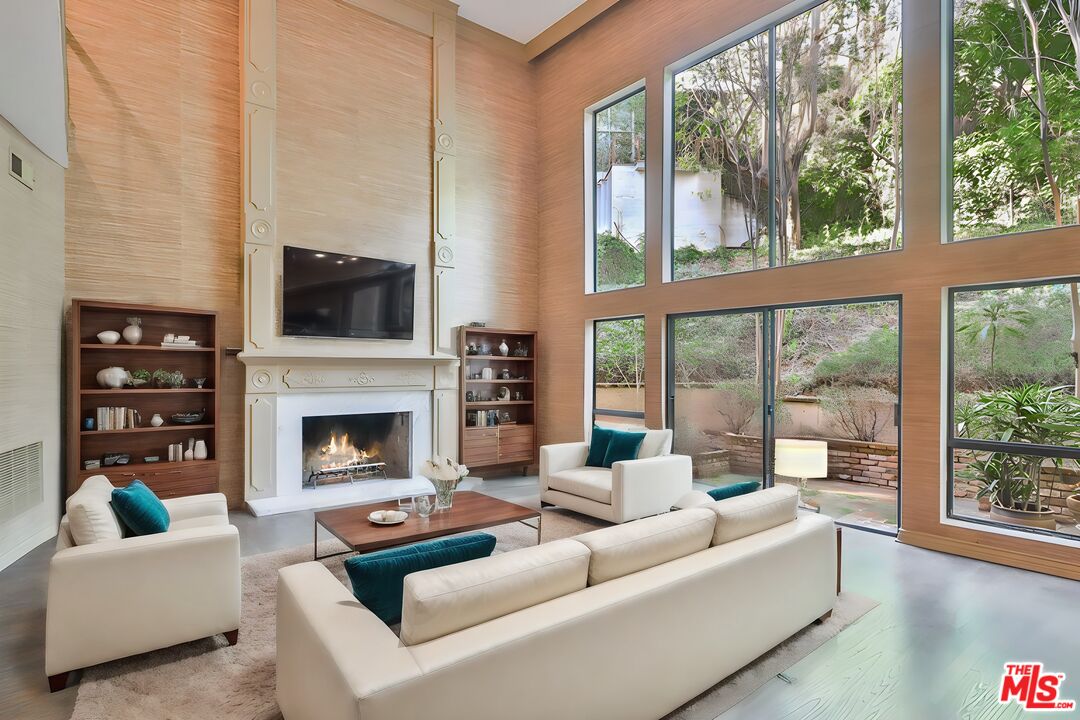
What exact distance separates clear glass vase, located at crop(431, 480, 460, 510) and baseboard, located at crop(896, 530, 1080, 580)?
3.45 metres

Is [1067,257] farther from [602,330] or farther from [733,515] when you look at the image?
[602,330]

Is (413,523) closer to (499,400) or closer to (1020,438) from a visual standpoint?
(499,400)

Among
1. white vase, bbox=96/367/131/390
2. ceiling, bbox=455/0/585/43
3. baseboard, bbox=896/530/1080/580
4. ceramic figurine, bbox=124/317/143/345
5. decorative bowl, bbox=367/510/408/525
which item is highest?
ceiling, bbox=455/0/585/43

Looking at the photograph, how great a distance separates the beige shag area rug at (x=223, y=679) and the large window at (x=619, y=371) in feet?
11.9

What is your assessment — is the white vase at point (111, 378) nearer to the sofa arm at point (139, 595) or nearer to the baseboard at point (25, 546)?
the baseboard at point (25, 546)

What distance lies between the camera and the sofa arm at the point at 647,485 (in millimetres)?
4613

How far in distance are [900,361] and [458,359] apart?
4521mm

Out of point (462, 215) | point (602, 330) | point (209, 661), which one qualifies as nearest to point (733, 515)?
point (209, 661)

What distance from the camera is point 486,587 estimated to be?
174 cm

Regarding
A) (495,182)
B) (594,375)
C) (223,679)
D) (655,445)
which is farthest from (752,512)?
(495,182)

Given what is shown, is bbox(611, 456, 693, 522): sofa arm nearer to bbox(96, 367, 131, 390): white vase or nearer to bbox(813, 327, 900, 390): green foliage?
bbox(813, 327, 900, 390): green foliage

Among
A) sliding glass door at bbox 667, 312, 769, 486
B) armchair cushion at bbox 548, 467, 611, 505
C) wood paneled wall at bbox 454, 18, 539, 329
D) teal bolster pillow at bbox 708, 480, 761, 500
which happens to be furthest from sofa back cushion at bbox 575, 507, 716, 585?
wood paneled wall at bbox 454, 18, 539, 329

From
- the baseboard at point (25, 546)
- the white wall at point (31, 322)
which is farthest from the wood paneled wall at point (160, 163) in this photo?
the baseboard at point (25, 546)

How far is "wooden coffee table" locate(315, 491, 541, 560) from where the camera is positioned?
10.9 ft
